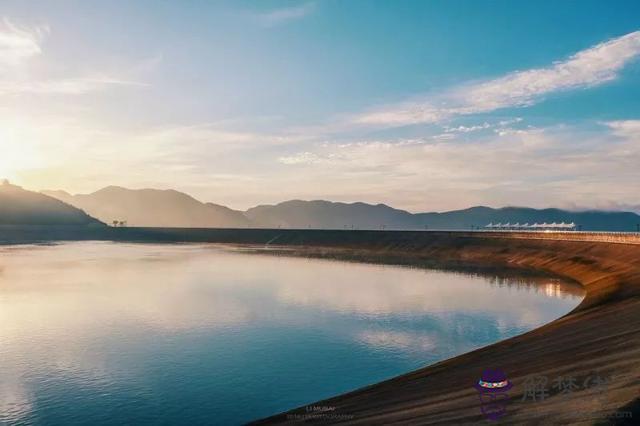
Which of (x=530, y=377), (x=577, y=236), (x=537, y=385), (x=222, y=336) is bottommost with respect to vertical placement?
(x=222, y=336)

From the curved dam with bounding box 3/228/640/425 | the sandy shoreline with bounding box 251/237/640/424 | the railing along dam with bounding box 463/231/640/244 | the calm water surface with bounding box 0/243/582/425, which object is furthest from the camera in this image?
the railing along dam with bounding box 463/231/640/244

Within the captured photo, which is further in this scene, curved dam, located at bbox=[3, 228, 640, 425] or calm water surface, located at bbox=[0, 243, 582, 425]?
calm water surface, located at bbox=[0, 243, 582, 425]

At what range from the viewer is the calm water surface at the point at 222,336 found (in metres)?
29.2

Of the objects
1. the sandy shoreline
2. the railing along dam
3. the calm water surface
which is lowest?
the calm water surface

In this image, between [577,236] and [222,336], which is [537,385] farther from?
[577,236]

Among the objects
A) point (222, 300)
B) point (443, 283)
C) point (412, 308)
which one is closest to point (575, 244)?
point (443, 283)

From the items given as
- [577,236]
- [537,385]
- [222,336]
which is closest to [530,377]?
[537,385]

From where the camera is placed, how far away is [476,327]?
165ft

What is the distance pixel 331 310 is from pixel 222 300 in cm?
1711

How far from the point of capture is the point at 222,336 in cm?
4562

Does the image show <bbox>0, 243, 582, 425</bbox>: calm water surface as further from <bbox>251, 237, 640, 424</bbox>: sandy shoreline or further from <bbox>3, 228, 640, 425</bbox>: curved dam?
<bbox>251, 237, 640, 424</bbox>: sandy shoreline

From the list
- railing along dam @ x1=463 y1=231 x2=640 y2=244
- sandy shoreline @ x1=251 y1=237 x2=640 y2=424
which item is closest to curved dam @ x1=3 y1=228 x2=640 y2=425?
sandy shoreline @ x1=251 y1=237 x2=640 y2=424

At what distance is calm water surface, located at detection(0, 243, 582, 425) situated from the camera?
29.2m

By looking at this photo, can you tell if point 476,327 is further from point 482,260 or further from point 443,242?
point 443,242
